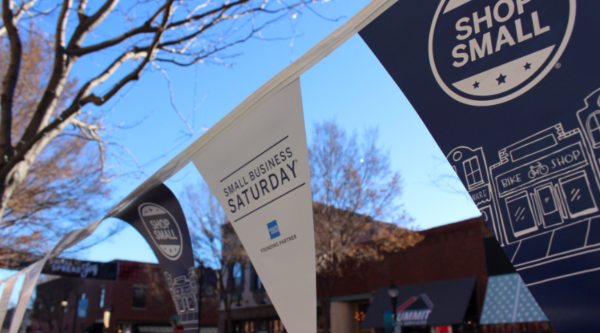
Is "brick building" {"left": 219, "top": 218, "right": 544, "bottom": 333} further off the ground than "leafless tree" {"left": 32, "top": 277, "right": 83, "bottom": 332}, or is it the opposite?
"leafless tree" {"left": 32, "top": 277, "right": 83, "bottom": 332}

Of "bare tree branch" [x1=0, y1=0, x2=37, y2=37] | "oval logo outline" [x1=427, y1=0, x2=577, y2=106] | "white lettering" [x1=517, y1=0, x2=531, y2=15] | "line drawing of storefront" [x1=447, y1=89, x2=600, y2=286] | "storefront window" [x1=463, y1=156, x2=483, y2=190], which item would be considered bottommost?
"line drawing of storefront" [x1=447, y1=89, x2=600, y2=286]

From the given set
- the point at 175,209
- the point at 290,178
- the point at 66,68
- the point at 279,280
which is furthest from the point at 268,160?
the point at 66,68

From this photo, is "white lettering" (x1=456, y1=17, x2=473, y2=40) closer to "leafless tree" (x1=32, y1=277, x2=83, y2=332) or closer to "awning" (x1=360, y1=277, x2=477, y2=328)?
"awning" (x1=360, y1=277, x2=477, y2=328)

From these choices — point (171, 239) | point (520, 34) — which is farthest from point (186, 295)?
point (520, 34)

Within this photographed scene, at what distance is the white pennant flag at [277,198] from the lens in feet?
8.95

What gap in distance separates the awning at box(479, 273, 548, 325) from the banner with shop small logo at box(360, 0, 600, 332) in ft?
45.6

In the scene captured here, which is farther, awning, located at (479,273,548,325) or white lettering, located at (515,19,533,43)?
awning, located at (479,273,548,325)

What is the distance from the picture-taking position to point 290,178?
2.88 metres

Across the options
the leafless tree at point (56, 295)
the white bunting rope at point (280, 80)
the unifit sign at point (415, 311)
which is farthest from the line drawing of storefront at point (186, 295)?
the leafless tree at point (56, 295)

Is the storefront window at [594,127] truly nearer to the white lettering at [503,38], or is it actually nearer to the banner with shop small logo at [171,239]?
the white lettering at [503,38]

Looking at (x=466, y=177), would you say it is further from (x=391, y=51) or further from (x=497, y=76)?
(x=391, y=51)

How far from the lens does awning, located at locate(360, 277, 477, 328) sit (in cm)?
1636

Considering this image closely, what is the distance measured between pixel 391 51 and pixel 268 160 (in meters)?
1.13

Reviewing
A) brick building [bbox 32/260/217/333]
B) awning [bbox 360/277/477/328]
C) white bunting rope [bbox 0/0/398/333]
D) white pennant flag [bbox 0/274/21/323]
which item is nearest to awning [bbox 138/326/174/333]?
brick building [bbox 32/260/217/333]
